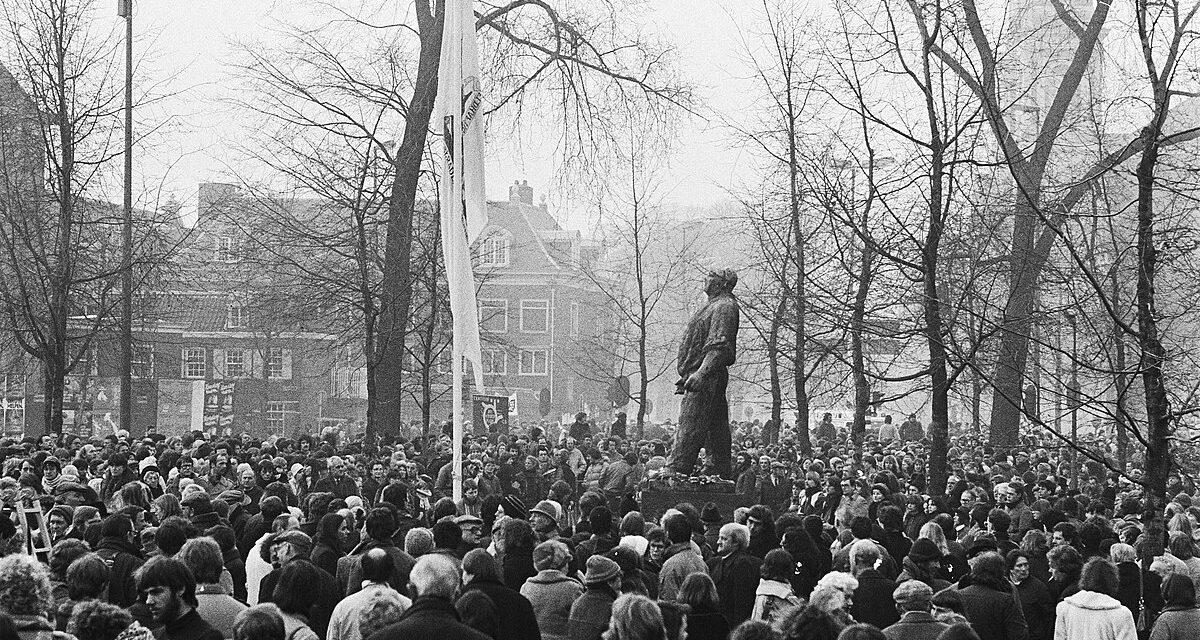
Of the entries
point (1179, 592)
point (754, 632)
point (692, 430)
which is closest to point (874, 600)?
point (1179, 592)

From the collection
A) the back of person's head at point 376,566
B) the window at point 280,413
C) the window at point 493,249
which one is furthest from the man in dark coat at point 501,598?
the window at point 280,413

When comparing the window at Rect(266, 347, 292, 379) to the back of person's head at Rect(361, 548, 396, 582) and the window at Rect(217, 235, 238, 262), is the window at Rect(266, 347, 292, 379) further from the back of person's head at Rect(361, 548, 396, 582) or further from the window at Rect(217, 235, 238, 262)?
the back of person's head at Rect(361, 548, 396, 582)

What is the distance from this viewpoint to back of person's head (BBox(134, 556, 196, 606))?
6328 mm

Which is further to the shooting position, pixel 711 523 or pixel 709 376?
pixel 709 376

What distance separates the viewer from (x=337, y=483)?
1641 cm

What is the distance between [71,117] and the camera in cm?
2605

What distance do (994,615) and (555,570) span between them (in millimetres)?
2719

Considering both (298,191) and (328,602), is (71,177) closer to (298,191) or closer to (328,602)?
(298,191)

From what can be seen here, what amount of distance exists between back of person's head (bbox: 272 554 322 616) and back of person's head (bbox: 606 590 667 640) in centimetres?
189

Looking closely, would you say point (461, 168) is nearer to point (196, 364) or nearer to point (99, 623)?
point (99, 623)

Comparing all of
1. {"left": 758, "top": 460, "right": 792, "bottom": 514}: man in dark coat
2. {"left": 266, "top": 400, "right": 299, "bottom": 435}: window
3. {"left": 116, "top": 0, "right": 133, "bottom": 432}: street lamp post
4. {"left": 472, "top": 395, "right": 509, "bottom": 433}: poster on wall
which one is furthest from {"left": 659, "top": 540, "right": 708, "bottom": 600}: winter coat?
{"left": 266, "top": 400, "right": 299, "bottom": 435}: window

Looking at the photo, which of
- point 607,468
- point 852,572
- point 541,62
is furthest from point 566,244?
point 852,572

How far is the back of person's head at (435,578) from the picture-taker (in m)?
5.88

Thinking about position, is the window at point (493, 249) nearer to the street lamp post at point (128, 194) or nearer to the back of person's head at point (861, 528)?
the street lamp post at point (128, 194)
